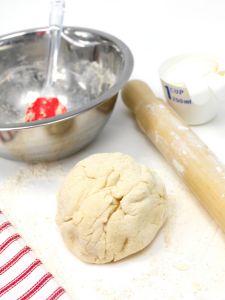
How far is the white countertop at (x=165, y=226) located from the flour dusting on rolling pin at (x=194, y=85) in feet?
0.18

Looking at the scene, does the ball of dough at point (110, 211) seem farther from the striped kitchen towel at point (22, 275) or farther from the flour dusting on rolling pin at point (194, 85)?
the flour dusting on rolling pin at point (194, 85)

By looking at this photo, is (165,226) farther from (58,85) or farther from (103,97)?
(58,85)

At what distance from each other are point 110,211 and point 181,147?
10.0 inches

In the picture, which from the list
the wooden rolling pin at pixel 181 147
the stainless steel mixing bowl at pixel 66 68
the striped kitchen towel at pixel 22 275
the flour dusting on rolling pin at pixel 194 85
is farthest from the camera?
the stainless steel mixing bowl at pixel 66 68

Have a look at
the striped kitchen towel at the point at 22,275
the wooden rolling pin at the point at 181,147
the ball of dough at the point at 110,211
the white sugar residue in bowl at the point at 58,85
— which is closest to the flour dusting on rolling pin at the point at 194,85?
the wooden rolling pin at the point at 181,147

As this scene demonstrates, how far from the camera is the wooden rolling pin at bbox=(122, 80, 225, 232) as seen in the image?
968 mm

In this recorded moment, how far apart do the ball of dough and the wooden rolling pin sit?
3.4 inches

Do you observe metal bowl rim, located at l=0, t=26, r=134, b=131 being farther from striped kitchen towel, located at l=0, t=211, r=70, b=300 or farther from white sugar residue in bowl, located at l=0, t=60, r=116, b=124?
striped kitchen towel, located at l=0, t=211, r=70, b=300

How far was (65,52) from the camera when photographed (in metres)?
1.40

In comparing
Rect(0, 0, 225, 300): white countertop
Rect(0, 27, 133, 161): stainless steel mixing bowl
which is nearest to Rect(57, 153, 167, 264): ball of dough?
Rect(0, 0, 225, 300): white countertop

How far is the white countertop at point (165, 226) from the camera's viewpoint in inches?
35.1

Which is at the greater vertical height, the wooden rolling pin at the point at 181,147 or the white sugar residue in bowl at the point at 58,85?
the wooden rolling pin at the point at 181,147

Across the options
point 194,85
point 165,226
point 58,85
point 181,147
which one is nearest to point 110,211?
point 165,226

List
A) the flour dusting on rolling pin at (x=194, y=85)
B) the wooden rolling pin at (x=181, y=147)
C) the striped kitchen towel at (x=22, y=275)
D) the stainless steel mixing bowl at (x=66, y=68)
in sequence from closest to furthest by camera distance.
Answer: the striped kitchen towel at (x=22, y=275), the wooden rolling pin at (x=181, y=147), the flour dusting on rolling pin at (x=194, y=85), the stainless steel mixing bowl at (x=66, y=68)
